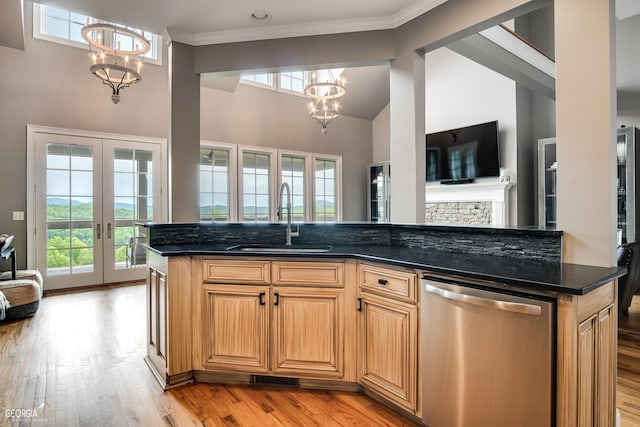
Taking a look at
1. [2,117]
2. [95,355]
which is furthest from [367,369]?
[2,117]

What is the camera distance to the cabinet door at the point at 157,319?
7.67ft

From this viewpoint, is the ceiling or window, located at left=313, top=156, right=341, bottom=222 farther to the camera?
window, located at left=313, top=156, right=341, bottom=222

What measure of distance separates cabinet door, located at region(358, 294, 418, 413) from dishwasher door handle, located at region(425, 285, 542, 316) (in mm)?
209

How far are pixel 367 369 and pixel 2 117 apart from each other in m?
5.80

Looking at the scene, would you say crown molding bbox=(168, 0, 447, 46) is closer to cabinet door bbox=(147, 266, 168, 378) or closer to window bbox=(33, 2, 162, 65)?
cabinet door bbox=(147, 266, 168, 378)

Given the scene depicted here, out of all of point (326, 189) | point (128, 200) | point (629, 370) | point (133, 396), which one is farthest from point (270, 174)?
point (629, 370)

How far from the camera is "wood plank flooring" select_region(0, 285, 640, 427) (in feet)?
6.42

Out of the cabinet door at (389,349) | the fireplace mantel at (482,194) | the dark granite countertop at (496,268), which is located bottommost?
the cabinet door at (389,349)

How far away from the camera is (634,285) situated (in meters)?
Result: 3.63

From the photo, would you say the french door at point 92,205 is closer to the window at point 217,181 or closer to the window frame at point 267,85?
the window at point 217,181

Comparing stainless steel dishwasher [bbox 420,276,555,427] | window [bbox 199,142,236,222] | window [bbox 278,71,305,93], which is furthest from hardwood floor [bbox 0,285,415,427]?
window [bbox 278,71,305,93]

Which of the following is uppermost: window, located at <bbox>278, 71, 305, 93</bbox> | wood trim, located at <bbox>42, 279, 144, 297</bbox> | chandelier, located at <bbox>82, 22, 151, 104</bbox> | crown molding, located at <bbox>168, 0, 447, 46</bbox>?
window, located at <bbox>278, 71, 305, 93</bbox>

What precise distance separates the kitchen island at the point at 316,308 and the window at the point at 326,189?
5.18 m

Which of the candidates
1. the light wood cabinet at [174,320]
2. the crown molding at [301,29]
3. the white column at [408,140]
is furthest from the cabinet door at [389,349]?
the crown molding at [301,29]
